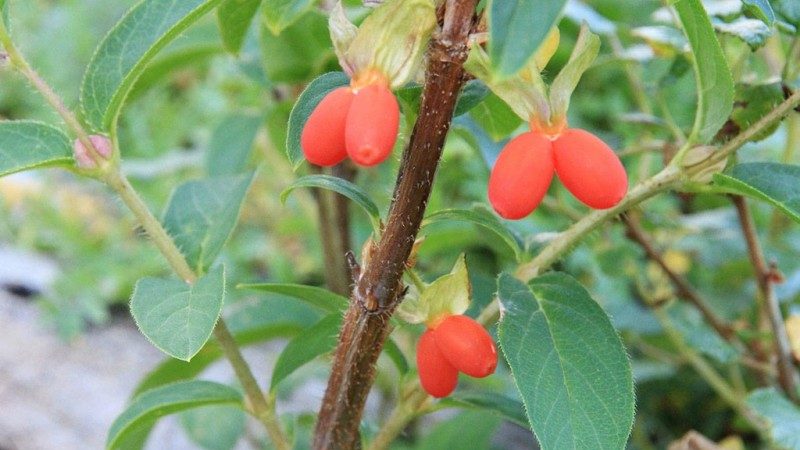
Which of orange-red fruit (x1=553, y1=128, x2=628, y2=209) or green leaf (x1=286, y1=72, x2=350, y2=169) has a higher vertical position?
green leaf (x1=286, y1=72, x2=350, y2=169)

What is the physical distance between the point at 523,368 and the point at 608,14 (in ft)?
4.25

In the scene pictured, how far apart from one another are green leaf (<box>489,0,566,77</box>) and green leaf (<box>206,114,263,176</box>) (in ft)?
3.10

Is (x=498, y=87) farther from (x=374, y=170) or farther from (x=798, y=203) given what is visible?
(x=374, y=170)

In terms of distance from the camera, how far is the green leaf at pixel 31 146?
749 millimetres

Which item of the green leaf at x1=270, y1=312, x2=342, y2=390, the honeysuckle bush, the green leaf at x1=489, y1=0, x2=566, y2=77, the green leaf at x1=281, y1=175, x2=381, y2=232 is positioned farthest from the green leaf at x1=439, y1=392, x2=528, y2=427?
the green leaf at x1=489, y1=0, x2=566, y2=77

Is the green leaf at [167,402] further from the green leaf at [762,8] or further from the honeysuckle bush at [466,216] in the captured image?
the green leaf at [762,8]

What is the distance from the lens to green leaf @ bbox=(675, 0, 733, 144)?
0.72m

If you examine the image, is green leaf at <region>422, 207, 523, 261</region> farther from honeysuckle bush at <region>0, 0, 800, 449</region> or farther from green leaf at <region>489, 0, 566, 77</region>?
green leaf at <region>489, 0, 566, 77</region>

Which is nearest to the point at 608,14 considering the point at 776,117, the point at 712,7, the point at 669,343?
the point at 669,343

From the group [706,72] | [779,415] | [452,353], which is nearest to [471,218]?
[452,353]

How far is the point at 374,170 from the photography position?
1.90 meters

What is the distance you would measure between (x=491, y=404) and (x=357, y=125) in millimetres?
444

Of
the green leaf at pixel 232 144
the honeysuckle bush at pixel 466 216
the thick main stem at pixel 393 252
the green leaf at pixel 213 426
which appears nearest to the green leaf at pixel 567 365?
the honeysuckle bush at pixel 466 216

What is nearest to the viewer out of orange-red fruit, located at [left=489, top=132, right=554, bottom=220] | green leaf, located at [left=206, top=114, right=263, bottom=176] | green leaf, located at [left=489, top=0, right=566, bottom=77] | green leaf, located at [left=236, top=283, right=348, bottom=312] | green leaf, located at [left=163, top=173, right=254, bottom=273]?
green leaf, located at [left=489, top=0, right=566, bottom=77]
